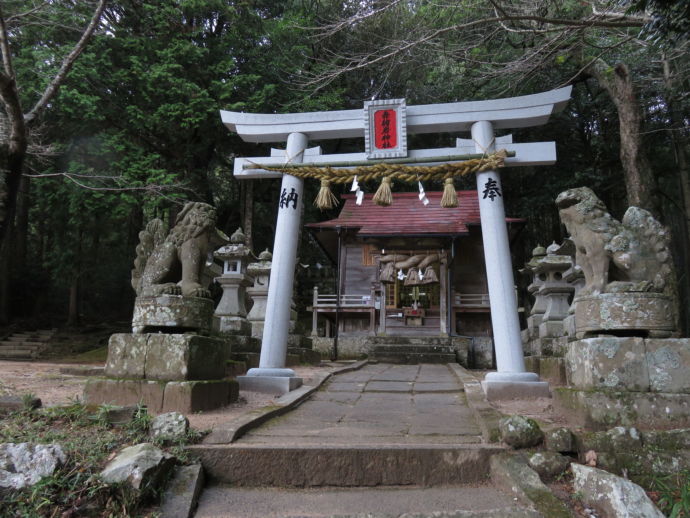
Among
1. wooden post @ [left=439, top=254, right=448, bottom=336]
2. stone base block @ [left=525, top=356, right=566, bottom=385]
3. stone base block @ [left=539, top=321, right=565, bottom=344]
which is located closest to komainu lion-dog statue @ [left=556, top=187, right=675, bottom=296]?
stone base block @ [left=525, top=356, right=566, bottom=385]

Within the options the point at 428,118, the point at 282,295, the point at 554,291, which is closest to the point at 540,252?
the point at 554,291

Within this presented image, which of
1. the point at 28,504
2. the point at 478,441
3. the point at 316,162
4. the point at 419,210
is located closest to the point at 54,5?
the point at 316,162

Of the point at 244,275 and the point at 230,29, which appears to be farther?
the point at 230,29

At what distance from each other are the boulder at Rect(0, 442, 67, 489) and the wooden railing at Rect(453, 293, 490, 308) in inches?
604

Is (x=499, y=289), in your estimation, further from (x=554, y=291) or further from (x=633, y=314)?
(x=554, y=291)

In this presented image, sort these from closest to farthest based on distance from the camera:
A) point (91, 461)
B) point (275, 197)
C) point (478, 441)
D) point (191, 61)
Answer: point (91, 461) → point (478, 441) → point (191, 61) → point (275, 197)

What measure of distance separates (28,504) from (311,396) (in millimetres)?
3845

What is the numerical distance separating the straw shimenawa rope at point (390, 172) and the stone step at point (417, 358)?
7817mm

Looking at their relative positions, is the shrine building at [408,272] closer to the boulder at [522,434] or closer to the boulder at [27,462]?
the boulder at [522,434]

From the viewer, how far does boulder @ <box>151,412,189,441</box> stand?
3.19 m

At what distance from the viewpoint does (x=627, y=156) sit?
32.3 ft

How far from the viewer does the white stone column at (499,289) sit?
579 cm

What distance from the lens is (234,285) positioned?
966 centimetres

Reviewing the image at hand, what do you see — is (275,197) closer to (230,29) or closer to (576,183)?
(230,29)
